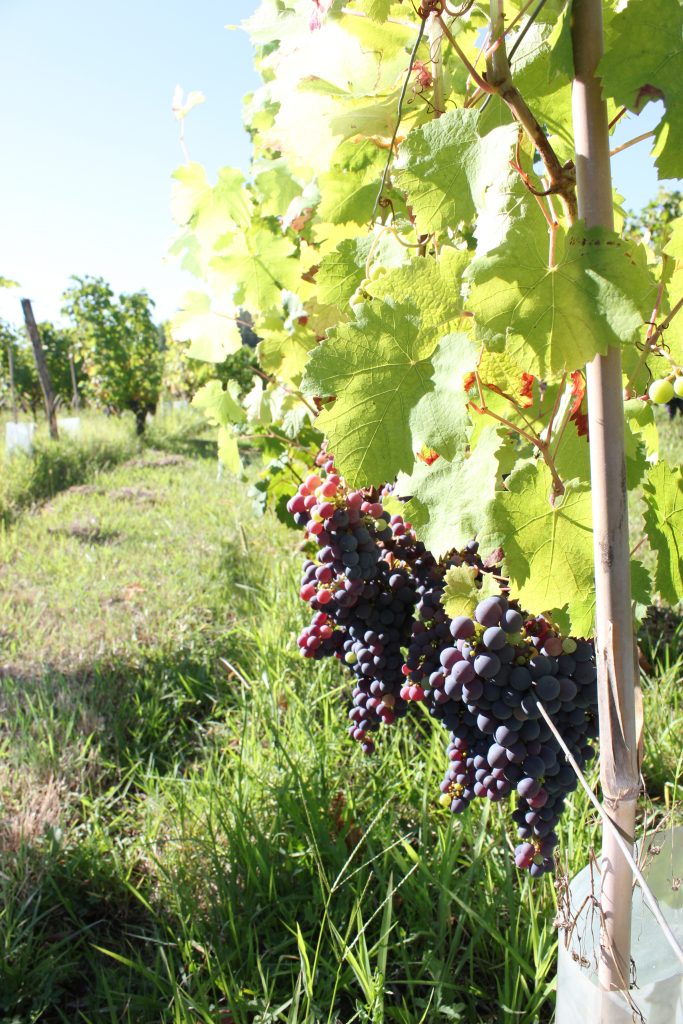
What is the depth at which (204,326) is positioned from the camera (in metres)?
1.73

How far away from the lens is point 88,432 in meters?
9.72

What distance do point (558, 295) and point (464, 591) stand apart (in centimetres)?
46

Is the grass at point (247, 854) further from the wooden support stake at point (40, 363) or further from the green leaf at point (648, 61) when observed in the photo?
the wooden support stake at point (40, 363)

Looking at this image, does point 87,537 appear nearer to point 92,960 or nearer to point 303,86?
point 92,960

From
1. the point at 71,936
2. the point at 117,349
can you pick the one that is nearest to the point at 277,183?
the point at 71,936

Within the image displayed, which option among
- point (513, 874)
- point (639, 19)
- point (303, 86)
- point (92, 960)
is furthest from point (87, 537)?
point (639, 19)

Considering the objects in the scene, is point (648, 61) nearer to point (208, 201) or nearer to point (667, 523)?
point (667, 523)

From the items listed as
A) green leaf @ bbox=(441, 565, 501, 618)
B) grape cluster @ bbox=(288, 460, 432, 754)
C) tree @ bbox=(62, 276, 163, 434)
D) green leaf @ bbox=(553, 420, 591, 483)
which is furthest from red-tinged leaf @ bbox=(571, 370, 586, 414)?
tree @ bbox=(62, 276, 163, 434)

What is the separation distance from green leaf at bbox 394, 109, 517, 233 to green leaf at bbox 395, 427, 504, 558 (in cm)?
24

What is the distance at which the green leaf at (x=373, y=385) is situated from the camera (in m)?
0.76

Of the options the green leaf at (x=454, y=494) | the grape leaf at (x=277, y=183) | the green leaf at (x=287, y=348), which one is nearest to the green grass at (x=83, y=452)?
the green leaf at (x=287, y=348)

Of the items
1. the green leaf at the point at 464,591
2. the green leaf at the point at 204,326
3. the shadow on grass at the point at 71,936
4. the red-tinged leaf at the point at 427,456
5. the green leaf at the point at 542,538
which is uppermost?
the green leaf at the point at 204,326

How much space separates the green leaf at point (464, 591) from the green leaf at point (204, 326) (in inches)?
37.3

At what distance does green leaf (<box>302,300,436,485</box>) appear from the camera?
2.49ft
